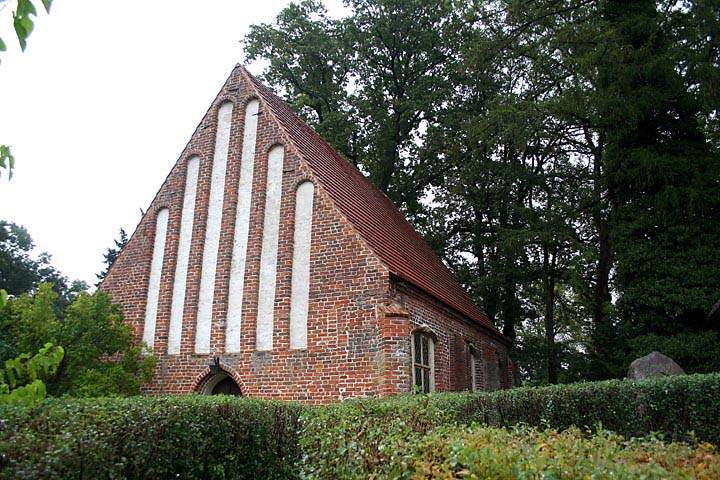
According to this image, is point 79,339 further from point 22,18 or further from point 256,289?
point 22,18

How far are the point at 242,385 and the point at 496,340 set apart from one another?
10.7 meters

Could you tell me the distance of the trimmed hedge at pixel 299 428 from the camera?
Answer: 156 inches

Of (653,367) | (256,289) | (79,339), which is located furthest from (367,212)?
(653,367)

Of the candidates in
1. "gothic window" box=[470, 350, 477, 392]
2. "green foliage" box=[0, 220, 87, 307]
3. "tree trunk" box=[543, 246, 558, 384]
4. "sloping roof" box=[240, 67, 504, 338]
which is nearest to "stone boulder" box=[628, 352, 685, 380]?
"sloping roof" box=[240, 67, 504, 338]

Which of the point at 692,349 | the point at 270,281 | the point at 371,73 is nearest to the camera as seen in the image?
the point at 270,281

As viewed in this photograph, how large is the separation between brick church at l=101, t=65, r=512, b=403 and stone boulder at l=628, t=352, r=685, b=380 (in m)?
4.02

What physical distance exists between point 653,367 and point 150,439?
10.7 meters

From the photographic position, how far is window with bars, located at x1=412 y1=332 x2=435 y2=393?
39.6 feet

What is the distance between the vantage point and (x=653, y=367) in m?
12.0

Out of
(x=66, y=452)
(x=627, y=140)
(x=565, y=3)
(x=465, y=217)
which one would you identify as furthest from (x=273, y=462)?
(x=465, y=217)

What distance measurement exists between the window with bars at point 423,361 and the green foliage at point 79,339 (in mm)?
5440

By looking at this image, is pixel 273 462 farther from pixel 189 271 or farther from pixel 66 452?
pixel 189 271

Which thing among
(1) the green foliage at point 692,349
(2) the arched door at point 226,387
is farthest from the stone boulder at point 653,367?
(2) the arched door at point 226,387

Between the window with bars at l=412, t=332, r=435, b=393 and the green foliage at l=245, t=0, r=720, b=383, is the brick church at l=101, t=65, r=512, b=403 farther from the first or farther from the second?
the green foliage at l=245, t=0, r=720, b=383
